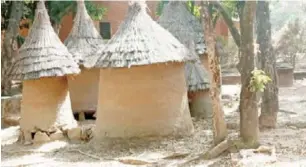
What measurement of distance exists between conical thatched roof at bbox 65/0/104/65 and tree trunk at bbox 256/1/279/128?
4733mm

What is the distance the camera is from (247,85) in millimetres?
7457

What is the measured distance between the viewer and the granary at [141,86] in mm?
9031

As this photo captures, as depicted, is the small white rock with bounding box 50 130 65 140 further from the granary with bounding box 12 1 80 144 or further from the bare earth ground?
the bare earth ground

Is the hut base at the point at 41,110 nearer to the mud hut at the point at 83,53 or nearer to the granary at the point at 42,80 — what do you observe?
the granary at the point at 42,80

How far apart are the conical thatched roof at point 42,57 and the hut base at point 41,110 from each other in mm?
344

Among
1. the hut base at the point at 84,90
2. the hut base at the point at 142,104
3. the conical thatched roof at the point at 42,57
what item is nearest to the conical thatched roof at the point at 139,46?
the hut base at the point at 142,104

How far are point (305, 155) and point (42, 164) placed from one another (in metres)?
4.15

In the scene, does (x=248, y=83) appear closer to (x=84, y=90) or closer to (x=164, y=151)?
(x=164, y=151)

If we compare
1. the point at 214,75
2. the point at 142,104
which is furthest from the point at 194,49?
the point at 214,75

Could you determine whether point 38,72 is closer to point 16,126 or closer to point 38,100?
point 38,100

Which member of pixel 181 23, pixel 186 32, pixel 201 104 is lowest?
pixel 201 104

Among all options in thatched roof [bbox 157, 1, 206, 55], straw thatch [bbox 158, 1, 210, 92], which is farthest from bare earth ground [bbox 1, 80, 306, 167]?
thatched roof [bbox 157, 1, 206, 55]

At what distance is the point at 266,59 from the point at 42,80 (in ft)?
15.6

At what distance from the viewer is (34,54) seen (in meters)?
10.7
